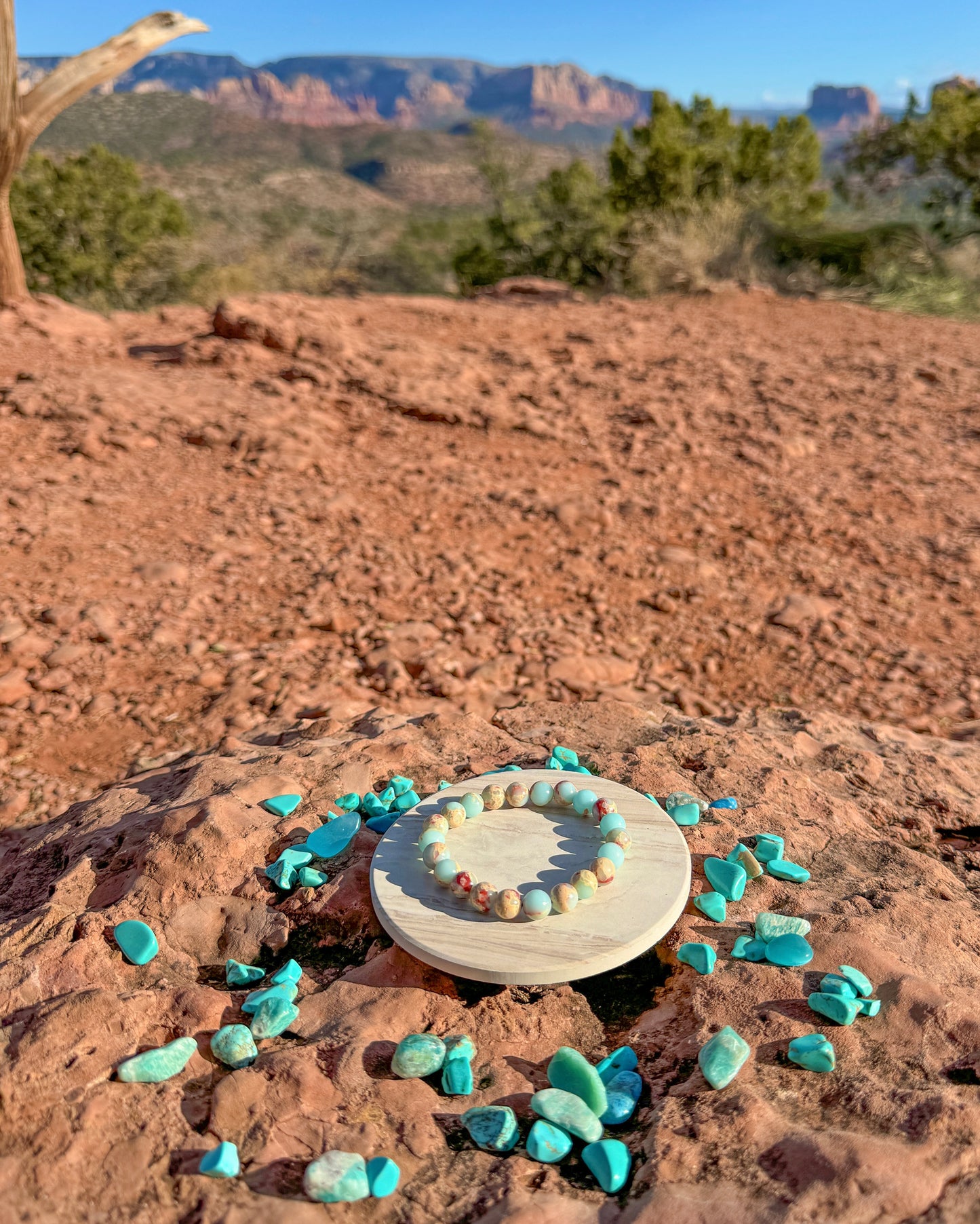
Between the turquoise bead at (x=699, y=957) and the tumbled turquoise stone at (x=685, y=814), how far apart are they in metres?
0.36

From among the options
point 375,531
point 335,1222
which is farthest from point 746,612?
point 335,1222

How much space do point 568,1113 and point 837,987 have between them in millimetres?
532

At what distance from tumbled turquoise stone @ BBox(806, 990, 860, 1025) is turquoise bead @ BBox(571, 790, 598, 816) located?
557mm

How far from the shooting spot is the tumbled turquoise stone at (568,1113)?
1.22 metres

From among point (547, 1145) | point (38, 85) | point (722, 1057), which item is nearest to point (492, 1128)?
point (547, 1145)

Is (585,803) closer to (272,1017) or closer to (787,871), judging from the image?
(787,871)

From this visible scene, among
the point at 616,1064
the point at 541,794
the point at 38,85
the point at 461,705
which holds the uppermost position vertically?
the point at 38,85

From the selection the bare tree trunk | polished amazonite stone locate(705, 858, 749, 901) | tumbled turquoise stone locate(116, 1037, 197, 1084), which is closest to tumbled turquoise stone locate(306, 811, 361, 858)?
tumbled turquoise stone locate(116, 1037, 197, 1084)

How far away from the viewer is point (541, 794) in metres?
1.84

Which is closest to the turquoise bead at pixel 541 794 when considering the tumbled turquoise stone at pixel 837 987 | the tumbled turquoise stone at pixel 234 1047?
the tumbled turquoise stone at pixel 837 987

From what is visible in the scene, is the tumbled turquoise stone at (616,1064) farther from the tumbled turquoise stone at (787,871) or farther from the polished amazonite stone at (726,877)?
the tumbled turquoise stone at (787,871)

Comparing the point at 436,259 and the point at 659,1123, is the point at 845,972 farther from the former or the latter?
the point at 436,259

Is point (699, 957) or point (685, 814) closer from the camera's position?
point (699, 957)

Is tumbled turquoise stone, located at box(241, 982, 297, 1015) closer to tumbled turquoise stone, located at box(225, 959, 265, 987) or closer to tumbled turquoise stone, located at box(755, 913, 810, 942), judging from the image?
tumbled turquoise stone, located at box(225, 959, 265, 987)
